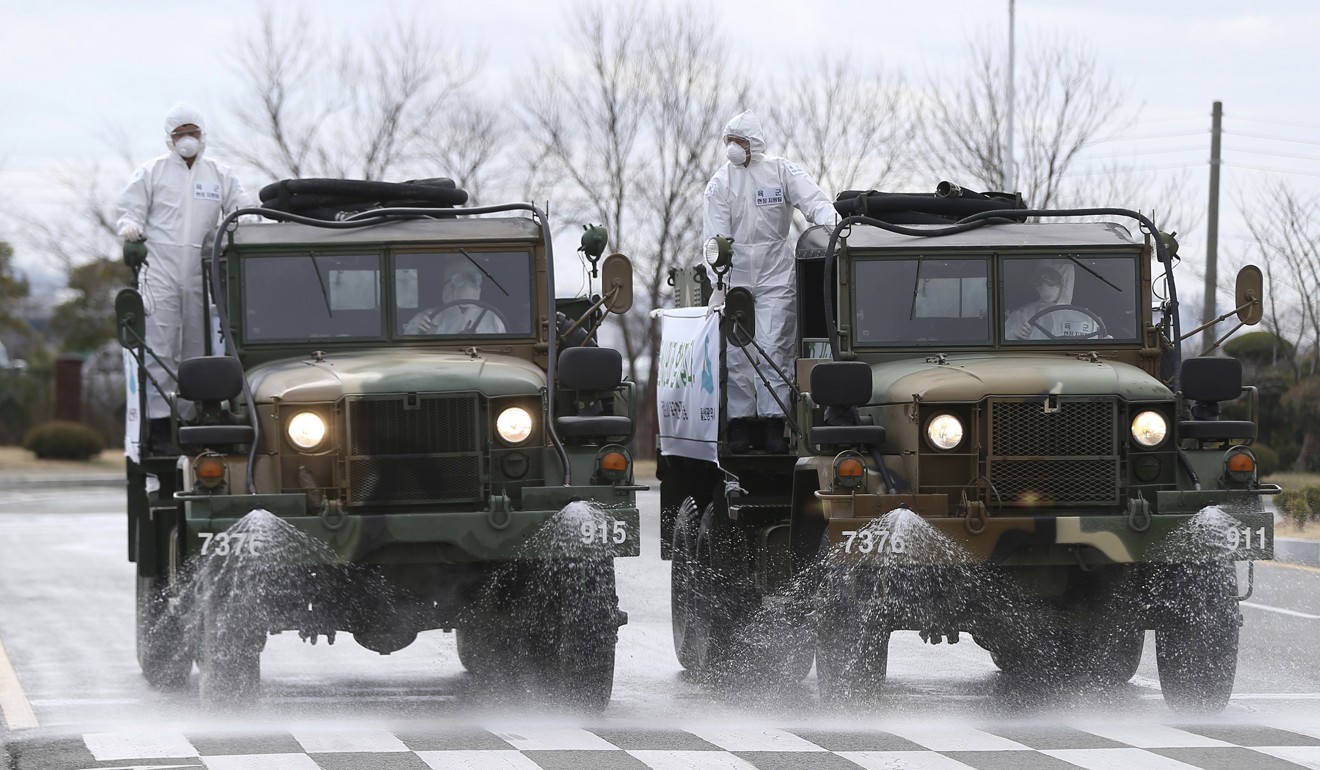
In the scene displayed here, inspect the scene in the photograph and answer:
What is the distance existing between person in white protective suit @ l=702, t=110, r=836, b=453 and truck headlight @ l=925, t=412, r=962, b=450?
2.23 metres

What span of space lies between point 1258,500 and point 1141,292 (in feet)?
5.62

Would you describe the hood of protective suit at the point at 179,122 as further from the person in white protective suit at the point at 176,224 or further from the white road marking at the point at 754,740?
the white road marking at the point at 754,740

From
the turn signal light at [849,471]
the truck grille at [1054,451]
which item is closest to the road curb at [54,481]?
the turn signal light at [849,471]

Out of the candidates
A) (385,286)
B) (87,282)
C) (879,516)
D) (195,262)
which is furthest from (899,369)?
(87,282)

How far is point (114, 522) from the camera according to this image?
2848 cm

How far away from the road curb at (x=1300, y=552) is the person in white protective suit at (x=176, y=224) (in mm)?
10052

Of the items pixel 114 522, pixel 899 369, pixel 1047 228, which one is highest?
pixel 1047 228

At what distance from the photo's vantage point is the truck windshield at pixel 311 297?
11.0 m

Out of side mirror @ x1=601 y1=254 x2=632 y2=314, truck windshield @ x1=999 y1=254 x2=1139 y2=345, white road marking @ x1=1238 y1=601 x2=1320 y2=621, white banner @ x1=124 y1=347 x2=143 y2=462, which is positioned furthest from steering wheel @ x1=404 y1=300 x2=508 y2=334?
white road marking @ x1=1238 y1=601 x2=1320 y2=621

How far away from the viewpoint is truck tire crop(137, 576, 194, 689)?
1143cm

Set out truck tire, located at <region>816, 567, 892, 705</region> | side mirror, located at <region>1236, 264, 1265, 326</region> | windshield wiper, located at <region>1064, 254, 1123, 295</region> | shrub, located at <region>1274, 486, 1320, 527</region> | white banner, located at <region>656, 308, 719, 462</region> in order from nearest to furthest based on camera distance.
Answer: truck tire, located at <region>816, 567, 892, 705</region> < side mirror, located at <region>1236, 264, 1265, 326</region> < windshield wiper, located at <region>1064, 254, 1123, 295</region> < white banner, located at <region>656, 308, 719, 462</region> < shrub, located at <region>1274, 486, 1320, 527</region>

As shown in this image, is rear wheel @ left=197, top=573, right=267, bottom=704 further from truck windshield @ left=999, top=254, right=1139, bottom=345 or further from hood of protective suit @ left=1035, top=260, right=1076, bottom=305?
A: hood of protective suit @ left=1035, top=260, right=1076, bottom=305

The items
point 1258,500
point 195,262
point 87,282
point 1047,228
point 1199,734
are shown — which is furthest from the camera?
point 87,282

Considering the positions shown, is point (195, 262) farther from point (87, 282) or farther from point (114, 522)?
point (87, 282)
